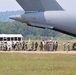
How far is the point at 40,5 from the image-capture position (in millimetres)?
58688

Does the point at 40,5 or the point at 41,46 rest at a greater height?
the point at 40,5

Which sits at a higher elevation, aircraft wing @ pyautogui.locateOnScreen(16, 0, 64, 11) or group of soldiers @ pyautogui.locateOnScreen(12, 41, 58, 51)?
aircraft wing @ pyautogui.locateOnScreen(16, 0, 64, 11)

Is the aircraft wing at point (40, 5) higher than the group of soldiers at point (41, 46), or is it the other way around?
the aircraft wing at point (40, 5)

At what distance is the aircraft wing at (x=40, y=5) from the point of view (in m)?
58.6

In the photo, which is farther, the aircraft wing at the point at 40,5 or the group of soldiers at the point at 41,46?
the aircraft wing at the point at 40,5

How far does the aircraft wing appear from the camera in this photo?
5856cm

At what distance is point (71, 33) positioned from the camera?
57.8m

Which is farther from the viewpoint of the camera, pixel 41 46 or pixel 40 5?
pixel 41 46
